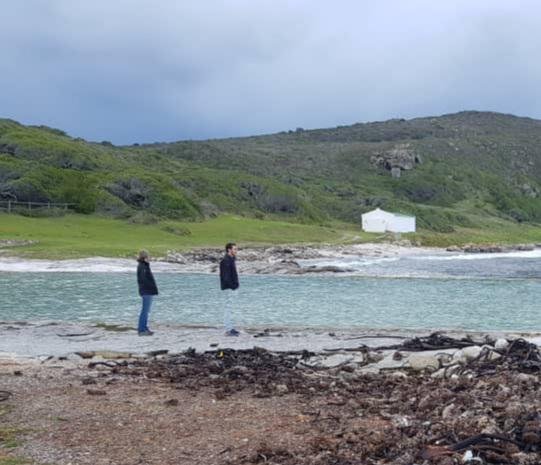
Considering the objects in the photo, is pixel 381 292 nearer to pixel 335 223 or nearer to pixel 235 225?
pixel 235 225

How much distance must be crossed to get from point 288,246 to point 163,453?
196 feet

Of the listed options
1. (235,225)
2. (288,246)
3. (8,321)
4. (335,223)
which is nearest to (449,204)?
(335,223)

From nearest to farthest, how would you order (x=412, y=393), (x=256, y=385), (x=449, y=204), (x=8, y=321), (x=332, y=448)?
(x=332, y=448) → (x=412, y=393) → (x=256, y=385) → (x=8, y=321) → (x=449, y=204)

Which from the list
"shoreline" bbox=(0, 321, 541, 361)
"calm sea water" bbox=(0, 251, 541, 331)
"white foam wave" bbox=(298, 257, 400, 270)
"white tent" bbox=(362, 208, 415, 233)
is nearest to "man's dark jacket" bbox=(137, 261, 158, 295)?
"shoreline" bbox=(0, 321, 541, 361)

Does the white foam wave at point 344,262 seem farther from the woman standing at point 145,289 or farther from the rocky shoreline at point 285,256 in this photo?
the woman standing at point 145,289

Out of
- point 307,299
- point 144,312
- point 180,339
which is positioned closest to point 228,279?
point 180,339

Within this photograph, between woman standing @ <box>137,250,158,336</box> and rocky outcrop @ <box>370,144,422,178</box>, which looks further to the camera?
rocky outcrop @ <box>370,144,422,178</box>

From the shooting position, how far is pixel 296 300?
31.0 metres

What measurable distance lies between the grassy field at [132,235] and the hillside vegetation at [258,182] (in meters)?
4.32

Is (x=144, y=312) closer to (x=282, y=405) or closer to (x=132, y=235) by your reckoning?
(x=282, y=405)

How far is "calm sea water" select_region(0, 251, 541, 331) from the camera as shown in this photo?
24.1 metres

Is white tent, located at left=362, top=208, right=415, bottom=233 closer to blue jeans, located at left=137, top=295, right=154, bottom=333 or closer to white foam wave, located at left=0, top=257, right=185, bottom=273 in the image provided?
white foam wave, located at left=0, top=257, right=185, bottom=273

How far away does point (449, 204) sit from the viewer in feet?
530

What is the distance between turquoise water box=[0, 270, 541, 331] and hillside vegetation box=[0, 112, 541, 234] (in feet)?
131
